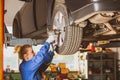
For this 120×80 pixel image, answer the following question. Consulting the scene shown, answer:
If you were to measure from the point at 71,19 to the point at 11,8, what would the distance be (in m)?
2.40

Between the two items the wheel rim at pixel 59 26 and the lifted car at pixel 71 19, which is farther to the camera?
the wheel rim at pixel 59 26

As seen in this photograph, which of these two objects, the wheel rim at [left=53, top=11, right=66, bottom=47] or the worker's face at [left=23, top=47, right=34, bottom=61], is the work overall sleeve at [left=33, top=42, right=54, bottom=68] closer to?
the worker's face at [left=23, top=47, right=34, bottom=61]

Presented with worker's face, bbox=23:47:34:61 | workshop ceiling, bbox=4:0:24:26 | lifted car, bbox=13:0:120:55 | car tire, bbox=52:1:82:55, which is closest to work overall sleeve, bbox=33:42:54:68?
worker's face, bbox=23:47:34:61

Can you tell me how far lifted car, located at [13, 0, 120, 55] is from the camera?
2.02 m

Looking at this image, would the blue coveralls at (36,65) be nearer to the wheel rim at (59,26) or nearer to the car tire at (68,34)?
the wheel rim at (59,26)

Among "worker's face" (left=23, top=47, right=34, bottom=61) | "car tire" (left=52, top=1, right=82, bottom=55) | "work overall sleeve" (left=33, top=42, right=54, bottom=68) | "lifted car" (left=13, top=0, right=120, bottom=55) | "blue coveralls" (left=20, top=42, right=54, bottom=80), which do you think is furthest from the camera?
"worker's face" (left=23, top=47, right=34, bottom=61)

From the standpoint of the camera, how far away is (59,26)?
8.64 ft

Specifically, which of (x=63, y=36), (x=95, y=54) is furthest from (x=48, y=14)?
(x=95, y=54)

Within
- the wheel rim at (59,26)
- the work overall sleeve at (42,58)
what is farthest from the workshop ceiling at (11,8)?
the wheel rim at (59,26)

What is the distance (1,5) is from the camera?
3.24 metres

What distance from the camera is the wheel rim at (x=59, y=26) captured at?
8.33 ft

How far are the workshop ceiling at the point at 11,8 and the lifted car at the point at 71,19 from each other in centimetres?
73

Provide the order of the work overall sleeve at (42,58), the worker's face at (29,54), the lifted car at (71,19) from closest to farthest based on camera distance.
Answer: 1. the lifted car at (71,19)
2. the work overall sleeve at (42,58)
3. the worker's face at (29,54)

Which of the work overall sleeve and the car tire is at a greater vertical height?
the car tire
